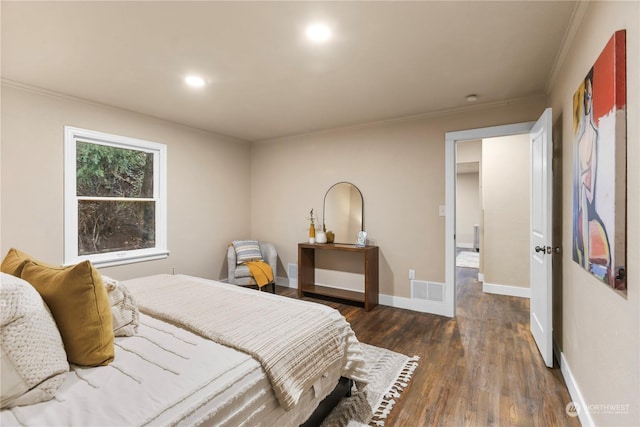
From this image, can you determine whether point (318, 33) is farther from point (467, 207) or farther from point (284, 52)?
point (467, 207)

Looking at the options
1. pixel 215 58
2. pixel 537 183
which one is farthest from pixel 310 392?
pixel 537 183

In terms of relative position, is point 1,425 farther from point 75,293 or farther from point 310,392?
point 310,392

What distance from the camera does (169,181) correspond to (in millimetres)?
3898

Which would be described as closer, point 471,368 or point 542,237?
point 471,368

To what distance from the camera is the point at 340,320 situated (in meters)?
1.78

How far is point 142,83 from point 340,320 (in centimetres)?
269

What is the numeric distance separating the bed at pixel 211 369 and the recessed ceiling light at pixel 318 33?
69.5 inches

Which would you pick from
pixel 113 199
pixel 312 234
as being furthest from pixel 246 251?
pixel 113 199

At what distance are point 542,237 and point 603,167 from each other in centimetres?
126

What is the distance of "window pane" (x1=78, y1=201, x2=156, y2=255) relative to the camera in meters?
3.25

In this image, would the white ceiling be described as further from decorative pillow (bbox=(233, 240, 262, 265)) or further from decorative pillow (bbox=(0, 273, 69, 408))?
decorative pillow (bbox=(233, 240, 262, 265))

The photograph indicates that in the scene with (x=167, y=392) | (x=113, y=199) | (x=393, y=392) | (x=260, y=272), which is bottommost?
(x=393, y=392)

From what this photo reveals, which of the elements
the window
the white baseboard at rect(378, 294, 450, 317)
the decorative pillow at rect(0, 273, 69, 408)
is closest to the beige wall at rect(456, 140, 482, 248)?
the white baseboard at rect(378, 294, 450, 317)

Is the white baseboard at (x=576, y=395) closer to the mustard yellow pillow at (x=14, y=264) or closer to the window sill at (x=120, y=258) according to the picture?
the mustard yellow pillow at (x=14, y=264)
